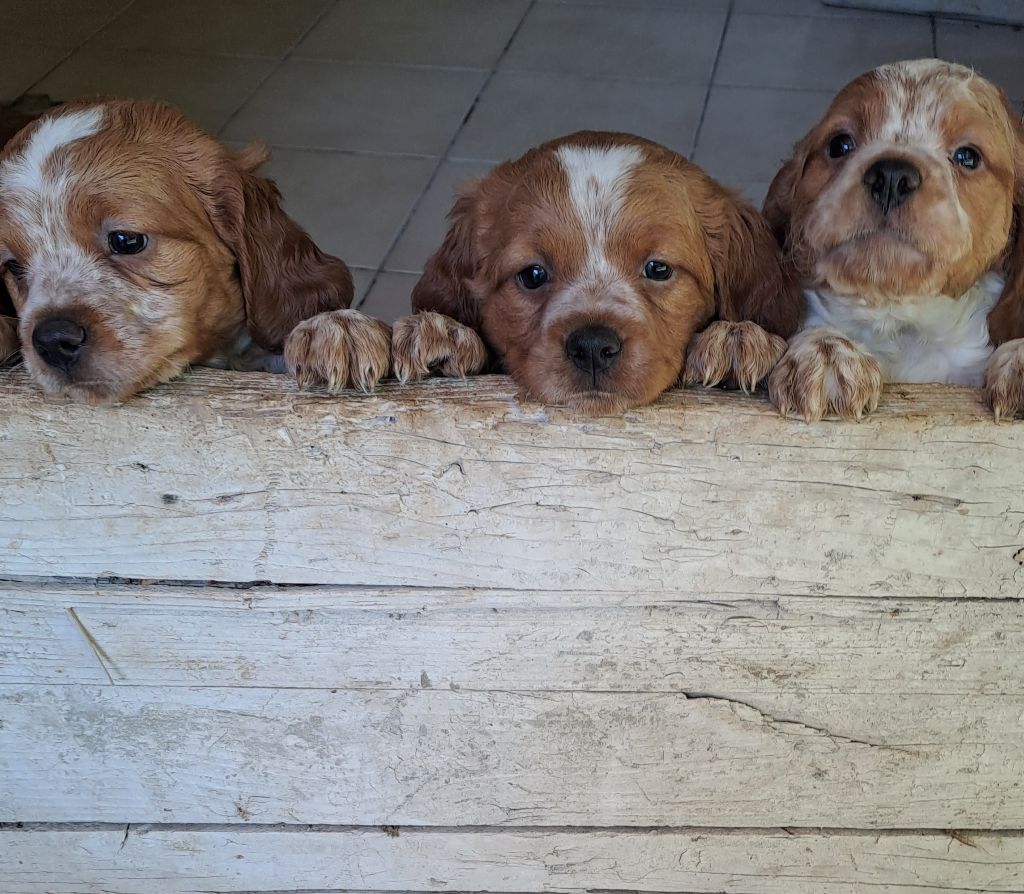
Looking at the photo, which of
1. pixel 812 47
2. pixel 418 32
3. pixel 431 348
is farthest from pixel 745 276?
pixel 418 32

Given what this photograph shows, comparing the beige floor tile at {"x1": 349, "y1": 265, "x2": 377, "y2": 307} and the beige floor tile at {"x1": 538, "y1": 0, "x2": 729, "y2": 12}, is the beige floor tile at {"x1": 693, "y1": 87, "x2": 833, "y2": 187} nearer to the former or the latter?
the beige floor tile at {"x1": 538, "y1": 0, "x2": 729, "y2": 12}

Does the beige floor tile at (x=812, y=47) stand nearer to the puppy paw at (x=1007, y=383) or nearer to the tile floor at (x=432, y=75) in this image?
the tile floor at (x=432, y=75)

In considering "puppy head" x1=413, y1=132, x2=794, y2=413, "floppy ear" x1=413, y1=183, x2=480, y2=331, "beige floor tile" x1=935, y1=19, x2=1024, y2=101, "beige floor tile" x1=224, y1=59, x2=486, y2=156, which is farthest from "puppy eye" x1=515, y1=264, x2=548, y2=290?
"beige floor tile" x1=935, y1=19, x2=1024, y2=101

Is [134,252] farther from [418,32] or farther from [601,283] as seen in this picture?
[418,32]

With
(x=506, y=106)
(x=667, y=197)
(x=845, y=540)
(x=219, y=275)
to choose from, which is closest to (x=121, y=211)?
(x=219, y=275)

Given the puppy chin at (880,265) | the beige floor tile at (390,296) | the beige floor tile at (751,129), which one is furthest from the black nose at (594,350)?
A: the beige floor tile at (751,129)

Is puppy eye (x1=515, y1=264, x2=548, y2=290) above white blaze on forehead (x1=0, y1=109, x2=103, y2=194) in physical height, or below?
below

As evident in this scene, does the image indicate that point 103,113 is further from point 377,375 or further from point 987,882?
point 987,882
